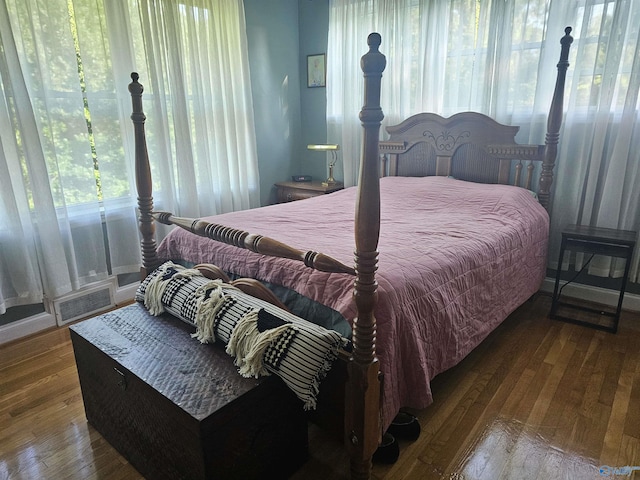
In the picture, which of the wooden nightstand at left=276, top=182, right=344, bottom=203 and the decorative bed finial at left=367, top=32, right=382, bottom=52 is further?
the wooden nightstand at left=276, top=182, right=344, bottom=203

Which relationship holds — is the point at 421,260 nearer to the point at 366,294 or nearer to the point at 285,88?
the point at 366,294

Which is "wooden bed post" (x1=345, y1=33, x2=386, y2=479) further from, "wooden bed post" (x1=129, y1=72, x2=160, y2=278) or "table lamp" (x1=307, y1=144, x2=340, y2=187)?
"table lamp" (x1=307, y1=144, x2=340, y2=187)

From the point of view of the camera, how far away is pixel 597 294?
294 cm

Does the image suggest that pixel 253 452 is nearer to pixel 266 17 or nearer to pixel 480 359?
pixel 480 359

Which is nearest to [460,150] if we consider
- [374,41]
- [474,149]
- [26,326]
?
[474,149]

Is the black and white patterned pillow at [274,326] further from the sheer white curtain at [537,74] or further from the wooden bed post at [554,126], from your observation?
the sheer white curtain at [537,74]

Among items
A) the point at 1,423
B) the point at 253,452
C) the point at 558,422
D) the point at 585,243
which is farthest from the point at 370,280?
the point at 585,243

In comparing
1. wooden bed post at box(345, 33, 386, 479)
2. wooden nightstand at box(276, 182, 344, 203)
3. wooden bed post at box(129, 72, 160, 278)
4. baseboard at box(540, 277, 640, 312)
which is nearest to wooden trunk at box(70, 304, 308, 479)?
wooden bed post at box(345, 33, 386, 479)

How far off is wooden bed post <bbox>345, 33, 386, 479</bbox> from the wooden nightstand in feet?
7.98

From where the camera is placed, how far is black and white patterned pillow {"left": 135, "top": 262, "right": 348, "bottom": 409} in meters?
1.32

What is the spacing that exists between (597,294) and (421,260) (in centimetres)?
205

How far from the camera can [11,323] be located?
8.24ft

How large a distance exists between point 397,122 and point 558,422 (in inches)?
99.3

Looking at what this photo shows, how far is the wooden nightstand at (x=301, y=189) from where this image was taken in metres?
3.69
